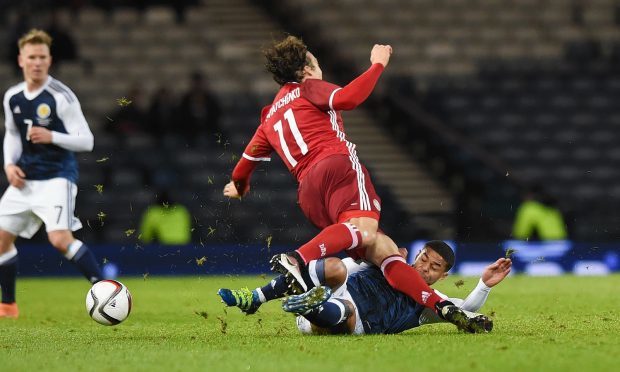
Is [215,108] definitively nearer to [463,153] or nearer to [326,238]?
[463,153]

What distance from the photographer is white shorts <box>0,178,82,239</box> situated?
27.7 feet

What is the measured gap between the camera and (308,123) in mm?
7168

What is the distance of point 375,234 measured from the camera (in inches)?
271

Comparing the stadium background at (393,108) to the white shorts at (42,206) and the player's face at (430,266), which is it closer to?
the white shorts at (42,206)

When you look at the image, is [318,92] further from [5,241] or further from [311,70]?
[5,241]

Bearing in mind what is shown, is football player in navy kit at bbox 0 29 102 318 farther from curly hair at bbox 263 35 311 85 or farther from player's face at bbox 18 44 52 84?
curly hair at bbox 263 35 311 85

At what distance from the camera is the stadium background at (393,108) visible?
16844mm

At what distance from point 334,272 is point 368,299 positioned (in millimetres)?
407

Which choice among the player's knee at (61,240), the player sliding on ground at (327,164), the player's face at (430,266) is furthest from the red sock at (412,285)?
the player's knee at (61,240)

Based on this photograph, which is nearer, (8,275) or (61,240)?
(61,240)

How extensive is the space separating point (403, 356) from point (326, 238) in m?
1.12

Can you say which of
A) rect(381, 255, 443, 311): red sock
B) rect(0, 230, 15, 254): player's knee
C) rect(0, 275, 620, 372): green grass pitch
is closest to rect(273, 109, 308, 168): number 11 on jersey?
rect(381, 255, 443, 311): red sock

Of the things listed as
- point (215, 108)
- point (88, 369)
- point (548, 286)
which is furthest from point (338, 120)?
point (215, 108)

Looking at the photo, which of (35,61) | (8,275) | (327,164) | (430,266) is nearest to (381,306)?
(430,266)
